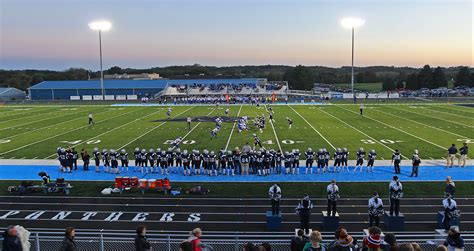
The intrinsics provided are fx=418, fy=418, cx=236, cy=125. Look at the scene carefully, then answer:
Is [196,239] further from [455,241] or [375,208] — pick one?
[375,208]

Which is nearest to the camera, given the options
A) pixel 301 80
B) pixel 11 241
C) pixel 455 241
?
pixel 11 241

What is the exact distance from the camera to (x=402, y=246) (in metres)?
5.08

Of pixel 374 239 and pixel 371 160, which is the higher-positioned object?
pixel 374 239

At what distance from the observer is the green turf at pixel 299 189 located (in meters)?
14.6

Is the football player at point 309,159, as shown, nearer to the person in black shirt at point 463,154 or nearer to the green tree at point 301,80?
the person in black shirt at point 463,154

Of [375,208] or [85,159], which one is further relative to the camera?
[85,159]

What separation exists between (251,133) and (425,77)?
74175mm

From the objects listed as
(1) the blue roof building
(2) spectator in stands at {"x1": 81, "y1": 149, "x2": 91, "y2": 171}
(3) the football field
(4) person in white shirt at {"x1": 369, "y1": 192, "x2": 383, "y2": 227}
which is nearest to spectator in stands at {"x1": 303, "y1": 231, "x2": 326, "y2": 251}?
(4) person in white shirt at {"x1": 369, "y1": 192, "x2": 383, "y2": 227}

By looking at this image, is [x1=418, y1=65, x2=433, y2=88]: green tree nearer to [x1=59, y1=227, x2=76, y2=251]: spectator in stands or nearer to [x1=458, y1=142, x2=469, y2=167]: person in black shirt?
[x1=458, y1=142, x2=469, y2=167]: person in black shirt

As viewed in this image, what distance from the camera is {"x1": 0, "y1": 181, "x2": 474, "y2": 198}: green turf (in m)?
14.6

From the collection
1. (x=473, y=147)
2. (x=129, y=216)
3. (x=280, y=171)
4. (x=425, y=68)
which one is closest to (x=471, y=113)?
(x=473, y=147)

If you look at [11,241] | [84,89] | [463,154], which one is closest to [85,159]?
[11,241]

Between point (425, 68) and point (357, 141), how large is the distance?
7537 cm

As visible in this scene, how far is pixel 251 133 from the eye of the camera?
1115 inches
